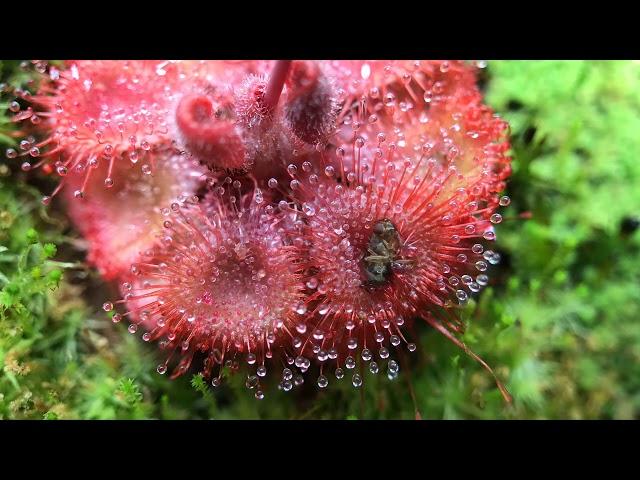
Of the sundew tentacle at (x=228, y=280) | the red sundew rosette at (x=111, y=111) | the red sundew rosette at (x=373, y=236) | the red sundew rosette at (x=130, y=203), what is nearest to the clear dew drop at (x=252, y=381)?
the sundew tentacle at (x=228, y=280)

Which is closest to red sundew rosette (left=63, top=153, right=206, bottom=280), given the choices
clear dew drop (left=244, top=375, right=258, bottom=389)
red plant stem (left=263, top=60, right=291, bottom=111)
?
red plant stem (left=263, top=60, right=291, bottom=111)

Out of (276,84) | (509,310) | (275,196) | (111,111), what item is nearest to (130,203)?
(111,111)

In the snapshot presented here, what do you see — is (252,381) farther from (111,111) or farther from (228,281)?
(111,111)

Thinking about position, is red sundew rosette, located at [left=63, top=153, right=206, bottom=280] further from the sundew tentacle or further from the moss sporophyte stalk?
the sundew tentacle

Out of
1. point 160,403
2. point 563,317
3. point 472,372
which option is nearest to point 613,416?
point 563,317

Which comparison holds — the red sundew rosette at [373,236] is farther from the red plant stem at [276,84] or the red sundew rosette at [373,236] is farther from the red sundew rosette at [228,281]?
the red plant stem at [276,84]

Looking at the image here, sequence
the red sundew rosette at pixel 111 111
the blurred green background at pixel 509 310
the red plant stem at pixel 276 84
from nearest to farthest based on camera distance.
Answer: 1. the red plant stem at pixel 276 84
2. the red sundew rosette at pixel 111 111
3. the blurred green background at pixel 509 310
